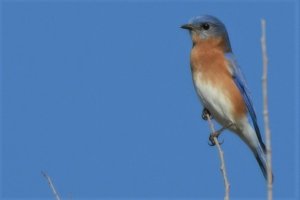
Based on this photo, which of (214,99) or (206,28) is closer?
(214,99)

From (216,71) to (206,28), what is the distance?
2.12 ft

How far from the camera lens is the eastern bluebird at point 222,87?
24.8ft

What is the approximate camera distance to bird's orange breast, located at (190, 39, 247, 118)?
7574 millimetres

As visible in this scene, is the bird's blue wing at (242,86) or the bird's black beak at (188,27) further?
the bird's black beak at (188,27)

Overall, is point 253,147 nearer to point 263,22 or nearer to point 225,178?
point 225,178

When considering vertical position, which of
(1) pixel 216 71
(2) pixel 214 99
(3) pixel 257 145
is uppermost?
(1) pixel 216 71

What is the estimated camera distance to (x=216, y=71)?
7.62 m

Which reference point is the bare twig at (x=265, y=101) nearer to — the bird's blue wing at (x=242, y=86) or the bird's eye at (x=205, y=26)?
the bird's blue wing at (x=242, y=86)

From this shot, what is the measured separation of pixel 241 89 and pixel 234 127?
1.52ft

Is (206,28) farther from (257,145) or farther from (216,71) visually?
(257,145)

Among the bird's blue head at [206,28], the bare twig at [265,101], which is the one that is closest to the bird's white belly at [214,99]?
the bird's blue head at [206,28]

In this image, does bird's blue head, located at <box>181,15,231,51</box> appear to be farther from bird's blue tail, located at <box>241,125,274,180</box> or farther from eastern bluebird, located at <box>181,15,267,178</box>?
bird's blue tail, located at <box>241,125,274,180</box>

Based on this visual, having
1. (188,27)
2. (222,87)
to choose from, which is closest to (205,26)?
(188,27)

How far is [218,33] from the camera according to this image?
7969 millimetres
